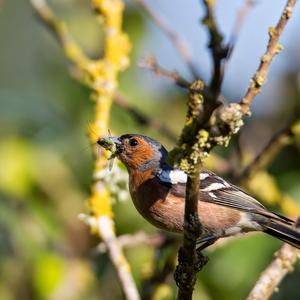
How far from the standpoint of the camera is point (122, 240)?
4.62 m

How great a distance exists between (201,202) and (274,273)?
0.75 m

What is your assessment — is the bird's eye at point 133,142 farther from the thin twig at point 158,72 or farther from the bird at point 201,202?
the thin twig at point 158,72

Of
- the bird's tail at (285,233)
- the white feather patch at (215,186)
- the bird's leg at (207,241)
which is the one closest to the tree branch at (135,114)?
the white feather patch at (215,186)

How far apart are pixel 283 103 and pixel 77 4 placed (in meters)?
2.31

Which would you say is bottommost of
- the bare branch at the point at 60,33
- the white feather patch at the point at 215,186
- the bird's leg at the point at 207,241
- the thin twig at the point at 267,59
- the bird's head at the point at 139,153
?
the thin twig at the point at 267,59

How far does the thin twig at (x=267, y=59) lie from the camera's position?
2492 millimetres

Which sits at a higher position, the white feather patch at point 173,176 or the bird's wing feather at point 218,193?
the bird's wing feather at point 218,193

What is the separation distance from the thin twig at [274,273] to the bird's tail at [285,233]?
83mm

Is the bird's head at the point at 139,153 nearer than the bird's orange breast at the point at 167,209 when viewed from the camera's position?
No

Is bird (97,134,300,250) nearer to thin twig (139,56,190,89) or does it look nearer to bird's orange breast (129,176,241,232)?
bird's orange breast (129,176,241,232)

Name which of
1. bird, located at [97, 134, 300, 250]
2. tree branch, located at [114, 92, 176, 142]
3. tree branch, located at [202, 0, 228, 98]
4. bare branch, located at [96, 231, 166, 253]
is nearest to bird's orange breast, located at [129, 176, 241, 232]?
bird, located at [97, 134, 300, 250]

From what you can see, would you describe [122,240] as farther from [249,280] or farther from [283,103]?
[283,103]

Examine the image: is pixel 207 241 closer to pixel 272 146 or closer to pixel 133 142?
pixel 133 142

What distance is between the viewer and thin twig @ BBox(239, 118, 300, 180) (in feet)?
16.7
